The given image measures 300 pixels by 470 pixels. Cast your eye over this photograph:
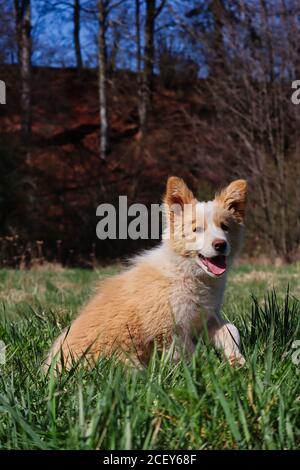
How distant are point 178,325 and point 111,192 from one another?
20.3m

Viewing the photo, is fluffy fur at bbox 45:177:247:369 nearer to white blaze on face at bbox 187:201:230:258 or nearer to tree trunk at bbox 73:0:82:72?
white blaze on face at bbox 187:201:230:258

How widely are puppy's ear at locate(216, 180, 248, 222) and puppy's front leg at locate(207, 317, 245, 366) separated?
662mm

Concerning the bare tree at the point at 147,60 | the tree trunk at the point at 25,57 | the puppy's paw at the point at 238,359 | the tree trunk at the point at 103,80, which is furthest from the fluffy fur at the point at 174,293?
the bare tree at the point at 147,60

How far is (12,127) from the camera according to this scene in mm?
27000

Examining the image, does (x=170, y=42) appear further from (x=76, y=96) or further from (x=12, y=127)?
(x=12, y=127)

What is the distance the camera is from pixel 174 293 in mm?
3807

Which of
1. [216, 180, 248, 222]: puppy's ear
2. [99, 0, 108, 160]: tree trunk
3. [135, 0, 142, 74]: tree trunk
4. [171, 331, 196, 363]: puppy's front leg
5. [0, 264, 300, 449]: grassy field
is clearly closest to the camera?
[0, 264, 300, 449]: grassy field

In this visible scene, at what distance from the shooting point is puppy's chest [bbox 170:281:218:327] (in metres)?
3.73

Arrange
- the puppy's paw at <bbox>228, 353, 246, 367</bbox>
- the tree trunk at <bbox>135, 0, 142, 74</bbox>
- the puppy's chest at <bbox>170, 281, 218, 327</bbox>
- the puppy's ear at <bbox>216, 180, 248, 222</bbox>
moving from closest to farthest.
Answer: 1. the puppy's paw at <bbox>228, 353, 246, 367</bbox>
2. the puppy's chest at <bbox>170, 281, 218, 327</bbox>
3. the puppy's ear at <bbox>216, 180, 248, 222</bbox>
4. the tree trunk at <bbox>135, 0, 142, 74</bbox>

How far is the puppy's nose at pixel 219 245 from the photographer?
366 cm

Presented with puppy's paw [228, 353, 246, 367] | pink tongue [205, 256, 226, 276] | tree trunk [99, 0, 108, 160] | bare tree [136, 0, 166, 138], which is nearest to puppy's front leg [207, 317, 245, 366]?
puppy's paw [228, 353, 246, 367]

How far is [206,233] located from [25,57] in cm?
2399

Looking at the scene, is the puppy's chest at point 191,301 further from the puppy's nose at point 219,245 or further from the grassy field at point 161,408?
the grassy field at point 161,408

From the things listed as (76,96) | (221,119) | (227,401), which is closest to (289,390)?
(227,401)
